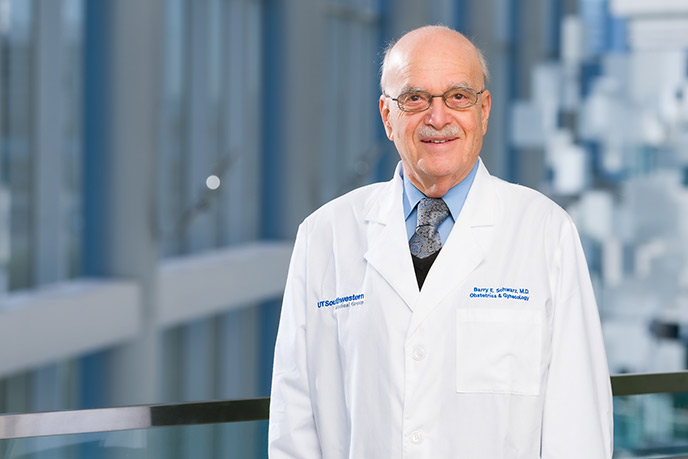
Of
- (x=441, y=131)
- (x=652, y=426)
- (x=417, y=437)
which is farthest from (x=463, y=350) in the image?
(x=652, y=426)

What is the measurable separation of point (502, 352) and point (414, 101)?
0.47 m

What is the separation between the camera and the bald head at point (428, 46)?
1.75 metres

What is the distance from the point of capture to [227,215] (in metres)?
9.87

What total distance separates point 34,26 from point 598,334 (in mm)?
6003

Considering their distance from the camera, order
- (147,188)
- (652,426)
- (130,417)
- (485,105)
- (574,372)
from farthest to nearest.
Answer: (147,188) → (652,426) → (130,417) → (485,105) → (574,372)

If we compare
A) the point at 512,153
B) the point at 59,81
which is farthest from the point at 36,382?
the point at 512,153

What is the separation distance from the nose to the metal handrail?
0.95 meters

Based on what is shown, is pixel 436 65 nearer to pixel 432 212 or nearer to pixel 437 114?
pixel 437 114

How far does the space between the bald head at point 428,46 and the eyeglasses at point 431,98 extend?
0.18 feet

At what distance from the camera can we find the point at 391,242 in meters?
1.83

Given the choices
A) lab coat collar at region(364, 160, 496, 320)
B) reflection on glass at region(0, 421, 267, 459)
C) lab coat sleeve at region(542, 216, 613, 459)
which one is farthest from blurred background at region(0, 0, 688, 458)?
lab coat sleeve at region(542, 216, 613, 459)

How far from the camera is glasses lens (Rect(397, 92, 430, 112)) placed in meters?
1.75

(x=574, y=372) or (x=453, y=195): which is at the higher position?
(x=453, y=195)

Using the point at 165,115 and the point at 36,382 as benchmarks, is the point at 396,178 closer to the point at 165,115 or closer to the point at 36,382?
the point at 36,382
